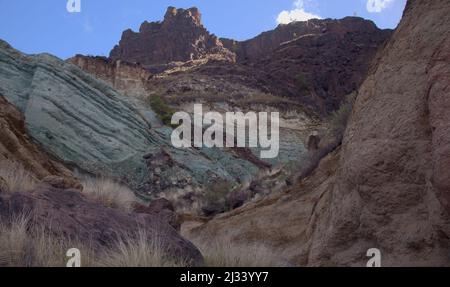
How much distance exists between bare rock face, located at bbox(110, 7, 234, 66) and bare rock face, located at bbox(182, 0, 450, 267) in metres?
90.5

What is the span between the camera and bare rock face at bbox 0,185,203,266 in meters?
5.11

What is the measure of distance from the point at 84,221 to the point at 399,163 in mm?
3062

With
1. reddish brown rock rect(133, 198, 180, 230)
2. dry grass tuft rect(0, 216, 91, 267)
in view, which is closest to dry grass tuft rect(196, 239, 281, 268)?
dry grass tuft rect(0, 216, 91, 267)

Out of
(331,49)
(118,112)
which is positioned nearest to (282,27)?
(331,49)

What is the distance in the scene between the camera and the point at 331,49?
222 ft

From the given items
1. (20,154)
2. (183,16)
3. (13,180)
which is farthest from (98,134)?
(183,16)

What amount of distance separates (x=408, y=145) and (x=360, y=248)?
1.14 metres

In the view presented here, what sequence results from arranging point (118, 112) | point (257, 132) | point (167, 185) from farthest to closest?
1. point (257, 132)
2. point (118, 112)
3. point (167, 185)

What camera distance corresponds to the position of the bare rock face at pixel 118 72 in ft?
122

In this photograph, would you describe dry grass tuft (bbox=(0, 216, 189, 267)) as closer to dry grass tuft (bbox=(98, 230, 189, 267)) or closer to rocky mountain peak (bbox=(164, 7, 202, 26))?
dry grass tuft (bbox=(98, 230, 189, 267))

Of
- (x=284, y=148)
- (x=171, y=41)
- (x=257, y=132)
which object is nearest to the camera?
(x=284, y=148)

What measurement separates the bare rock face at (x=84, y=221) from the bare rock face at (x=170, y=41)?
298ft

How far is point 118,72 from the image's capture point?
3772cm
